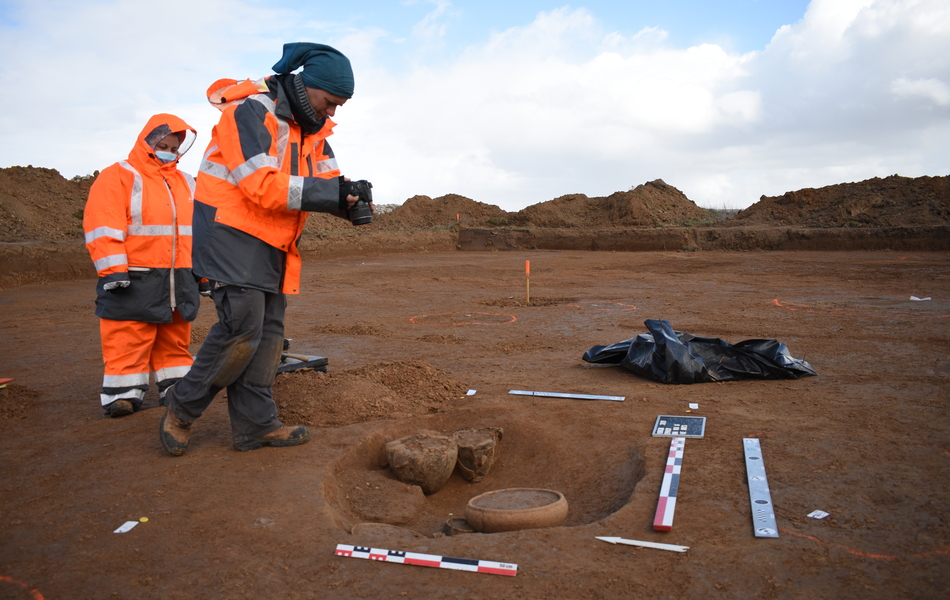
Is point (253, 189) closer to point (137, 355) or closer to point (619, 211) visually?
point (137, 355)

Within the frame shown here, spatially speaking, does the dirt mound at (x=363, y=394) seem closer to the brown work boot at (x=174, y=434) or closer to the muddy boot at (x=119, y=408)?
the brown work boot at (x=174, y=434)

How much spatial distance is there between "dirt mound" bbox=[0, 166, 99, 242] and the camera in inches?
805

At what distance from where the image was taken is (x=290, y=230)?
12.3 feet

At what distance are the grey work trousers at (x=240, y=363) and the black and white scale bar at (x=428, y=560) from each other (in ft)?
4.71

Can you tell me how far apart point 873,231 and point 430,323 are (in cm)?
2062

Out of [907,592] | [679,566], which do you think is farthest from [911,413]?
[679,566]

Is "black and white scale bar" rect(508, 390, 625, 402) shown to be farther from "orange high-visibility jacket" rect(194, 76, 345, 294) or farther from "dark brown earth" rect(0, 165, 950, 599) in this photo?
"orange high-visibility jacket" rect(194, 76, 345, 294)

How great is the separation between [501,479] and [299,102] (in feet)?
8.56

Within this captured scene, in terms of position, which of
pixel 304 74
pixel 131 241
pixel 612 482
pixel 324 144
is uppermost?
pixel 304 74

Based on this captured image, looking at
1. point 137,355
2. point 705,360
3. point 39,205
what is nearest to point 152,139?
point 137,355

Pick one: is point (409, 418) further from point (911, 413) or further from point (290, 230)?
point (911, 413)

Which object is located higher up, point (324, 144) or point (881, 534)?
point (324, 144)

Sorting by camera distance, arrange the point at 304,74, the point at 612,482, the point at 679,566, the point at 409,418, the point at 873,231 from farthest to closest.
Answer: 1. the point at 873,231
2. the point at 409,418
3. the point at 612,482
4. the point at 304,74
5. the point at 679,566

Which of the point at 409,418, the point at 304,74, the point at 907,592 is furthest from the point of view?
the point at 409,418
